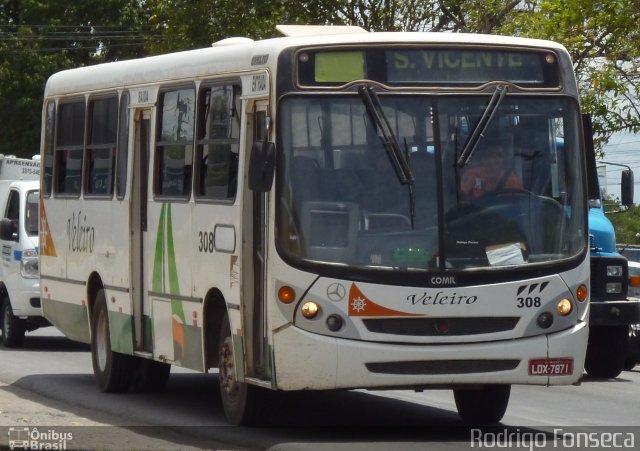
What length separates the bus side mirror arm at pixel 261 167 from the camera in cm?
1010

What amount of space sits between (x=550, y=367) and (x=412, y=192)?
5.09 feet

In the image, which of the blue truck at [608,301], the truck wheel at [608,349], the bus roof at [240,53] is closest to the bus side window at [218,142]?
the bus roof at [240,53]

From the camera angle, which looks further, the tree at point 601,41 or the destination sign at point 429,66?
the tree at point 601,41

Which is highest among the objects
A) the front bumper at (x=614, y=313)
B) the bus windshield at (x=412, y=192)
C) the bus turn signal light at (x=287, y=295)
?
the bus windshield at (x=412, y=192)

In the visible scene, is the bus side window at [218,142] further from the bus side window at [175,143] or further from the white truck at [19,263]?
the white truck at [19,263]

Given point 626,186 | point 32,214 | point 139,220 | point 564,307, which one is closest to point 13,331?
point 32,214

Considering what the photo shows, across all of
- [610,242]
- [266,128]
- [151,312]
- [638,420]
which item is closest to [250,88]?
[266,128]

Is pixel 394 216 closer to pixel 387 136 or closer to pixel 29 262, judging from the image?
pixel 387 136

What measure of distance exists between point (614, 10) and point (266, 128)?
39.5 ft

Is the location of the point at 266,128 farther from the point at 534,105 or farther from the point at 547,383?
the point at 547,383

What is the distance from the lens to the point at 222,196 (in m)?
11.3

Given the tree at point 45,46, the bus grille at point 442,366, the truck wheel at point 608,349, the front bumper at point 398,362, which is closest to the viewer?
the front bumper at point 398,362

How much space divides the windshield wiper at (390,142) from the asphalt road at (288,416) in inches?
68.0

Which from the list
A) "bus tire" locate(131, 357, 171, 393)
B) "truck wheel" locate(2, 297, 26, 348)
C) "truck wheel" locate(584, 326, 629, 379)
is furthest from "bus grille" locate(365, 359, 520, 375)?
"truck wheel" locate(2, 297, 26, 348)
